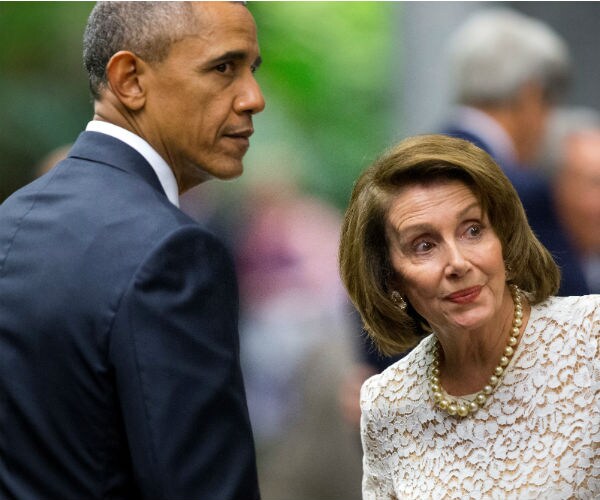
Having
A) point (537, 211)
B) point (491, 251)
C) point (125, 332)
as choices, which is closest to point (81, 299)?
point (125, 332)

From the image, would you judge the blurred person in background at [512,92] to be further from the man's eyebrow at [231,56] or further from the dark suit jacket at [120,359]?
the dark suit jacket at [120,359]

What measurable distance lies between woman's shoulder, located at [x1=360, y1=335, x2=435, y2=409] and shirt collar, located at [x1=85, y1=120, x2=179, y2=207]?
807 mm

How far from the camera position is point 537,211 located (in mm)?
4465

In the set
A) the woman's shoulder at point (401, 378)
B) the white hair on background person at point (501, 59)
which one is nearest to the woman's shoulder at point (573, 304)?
the woman's shoulder at point (401, 378)

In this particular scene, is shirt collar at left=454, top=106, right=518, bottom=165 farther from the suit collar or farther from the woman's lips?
the suit collar

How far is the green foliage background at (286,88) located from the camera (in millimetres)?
5816

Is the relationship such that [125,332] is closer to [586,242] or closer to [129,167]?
[129,167]

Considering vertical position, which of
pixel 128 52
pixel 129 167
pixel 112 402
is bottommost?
pixel 112 402

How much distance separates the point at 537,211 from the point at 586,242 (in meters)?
0.35

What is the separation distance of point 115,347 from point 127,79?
2.07 feet

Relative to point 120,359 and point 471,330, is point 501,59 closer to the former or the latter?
point 471,330

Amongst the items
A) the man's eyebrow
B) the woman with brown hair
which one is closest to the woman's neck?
the woman with brown hair

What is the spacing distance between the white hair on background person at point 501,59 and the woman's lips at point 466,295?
78.2 inches

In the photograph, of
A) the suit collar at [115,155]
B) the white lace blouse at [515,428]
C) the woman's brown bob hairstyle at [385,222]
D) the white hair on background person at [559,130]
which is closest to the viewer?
the suit collar at [115,155]
